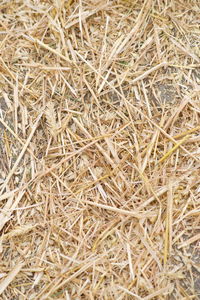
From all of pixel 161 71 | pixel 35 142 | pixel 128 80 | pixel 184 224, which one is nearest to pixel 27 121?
pixel 35 142

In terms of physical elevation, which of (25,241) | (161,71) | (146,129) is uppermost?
(161,71)

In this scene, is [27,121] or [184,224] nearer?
[184,224]

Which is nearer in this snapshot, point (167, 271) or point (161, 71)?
point (167, 271)

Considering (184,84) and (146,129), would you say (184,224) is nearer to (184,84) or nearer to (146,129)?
(146,129)

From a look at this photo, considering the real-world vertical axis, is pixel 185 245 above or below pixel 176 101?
below

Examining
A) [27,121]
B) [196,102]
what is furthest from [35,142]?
[196,102]

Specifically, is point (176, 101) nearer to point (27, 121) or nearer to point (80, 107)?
point (80, 107)
